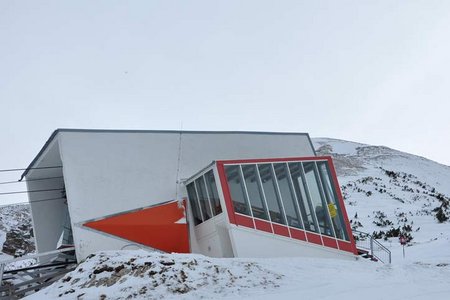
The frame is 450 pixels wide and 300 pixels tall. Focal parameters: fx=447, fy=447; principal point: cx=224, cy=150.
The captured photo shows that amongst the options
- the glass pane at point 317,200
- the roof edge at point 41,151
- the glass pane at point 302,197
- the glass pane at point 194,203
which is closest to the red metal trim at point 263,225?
the glass pane at point 302,197

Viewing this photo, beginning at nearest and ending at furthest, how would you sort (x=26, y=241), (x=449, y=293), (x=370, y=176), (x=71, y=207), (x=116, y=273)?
1. (x=449, y=293)
2. (x=116, y=273)
3. (x=71, y=207)
4. (x=26, y=241)
5. (x=370, y=176)

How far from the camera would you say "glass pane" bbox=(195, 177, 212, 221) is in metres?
17.1

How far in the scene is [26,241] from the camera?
35.2 metres

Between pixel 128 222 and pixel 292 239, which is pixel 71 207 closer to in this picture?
pixel 128 222

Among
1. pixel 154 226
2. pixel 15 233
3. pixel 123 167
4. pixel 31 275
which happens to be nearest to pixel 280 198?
pixel 154 226

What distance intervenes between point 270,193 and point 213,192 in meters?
2.18

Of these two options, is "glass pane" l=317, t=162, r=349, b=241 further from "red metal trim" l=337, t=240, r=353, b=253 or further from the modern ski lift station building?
"red metal trim" l=337, t=240, r=353, b=253

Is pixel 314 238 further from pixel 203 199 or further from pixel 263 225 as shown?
pixel 203 199

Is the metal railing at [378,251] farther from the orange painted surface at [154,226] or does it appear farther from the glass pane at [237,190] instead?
A: the orange painted surface at [154,226]

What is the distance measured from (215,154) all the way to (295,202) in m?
4.23

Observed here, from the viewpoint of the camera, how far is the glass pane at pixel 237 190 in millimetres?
16016

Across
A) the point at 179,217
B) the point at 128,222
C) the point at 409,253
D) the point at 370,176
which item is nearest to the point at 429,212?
the point at 409,253

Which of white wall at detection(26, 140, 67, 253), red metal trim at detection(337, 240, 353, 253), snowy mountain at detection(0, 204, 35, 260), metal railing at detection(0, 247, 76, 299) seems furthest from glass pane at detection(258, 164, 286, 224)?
snowy mountain at detection(0, 204, 35, 260)

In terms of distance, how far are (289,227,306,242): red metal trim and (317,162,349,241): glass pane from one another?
1.97 meters
